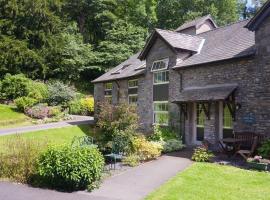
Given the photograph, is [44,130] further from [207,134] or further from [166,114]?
[207,134]

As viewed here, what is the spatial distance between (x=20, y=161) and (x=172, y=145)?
27.4 ft

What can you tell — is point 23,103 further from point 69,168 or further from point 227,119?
point 69,168

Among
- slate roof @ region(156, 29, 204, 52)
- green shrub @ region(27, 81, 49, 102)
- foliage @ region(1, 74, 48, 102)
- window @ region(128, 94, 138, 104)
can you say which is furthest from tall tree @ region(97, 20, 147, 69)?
slate roof @ region(156, 29, 204, 52)

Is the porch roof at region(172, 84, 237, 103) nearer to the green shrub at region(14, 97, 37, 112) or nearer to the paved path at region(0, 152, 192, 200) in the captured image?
the paved path at region(0, 152, 192, 200)

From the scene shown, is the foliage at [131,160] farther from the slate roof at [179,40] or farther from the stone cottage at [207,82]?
the slate roof at [179,40]

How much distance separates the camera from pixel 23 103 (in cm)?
3588

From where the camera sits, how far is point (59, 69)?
47.7 metres

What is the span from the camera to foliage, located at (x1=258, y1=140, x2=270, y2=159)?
47.4 ft

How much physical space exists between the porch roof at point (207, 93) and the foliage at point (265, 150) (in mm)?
2952

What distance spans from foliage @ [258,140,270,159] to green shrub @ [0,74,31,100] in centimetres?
2967

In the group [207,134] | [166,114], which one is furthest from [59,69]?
[207,134]

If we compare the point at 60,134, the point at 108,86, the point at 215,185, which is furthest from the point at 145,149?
the point at 108,86

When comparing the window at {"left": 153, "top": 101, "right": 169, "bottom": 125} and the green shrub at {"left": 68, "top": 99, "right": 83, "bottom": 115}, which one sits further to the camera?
the green shrub at {"left": 68, "top": 99, "right": 83, "bottom": 115}

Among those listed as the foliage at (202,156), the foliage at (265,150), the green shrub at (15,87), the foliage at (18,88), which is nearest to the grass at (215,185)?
the foliage at (202,156)
